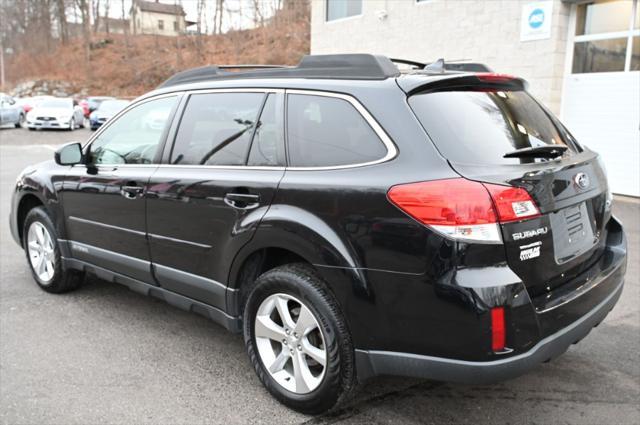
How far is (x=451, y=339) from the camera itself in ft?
7.95

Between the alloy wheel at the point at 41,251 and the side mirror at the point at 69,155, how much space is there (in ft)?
2.49

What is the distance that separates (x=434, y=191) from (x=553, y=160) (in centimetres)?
77

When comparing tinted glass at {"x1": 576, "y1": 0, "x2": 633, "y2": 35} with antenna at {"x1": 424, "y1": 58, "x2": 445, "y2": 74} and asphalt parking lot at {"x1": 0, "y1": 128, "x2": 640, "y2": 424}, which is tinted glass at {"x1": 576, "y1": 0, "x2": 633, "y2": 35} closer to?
asphalt parking lot at {"x1": 0, "y1": 128, "x2": 640, "y2": 424}

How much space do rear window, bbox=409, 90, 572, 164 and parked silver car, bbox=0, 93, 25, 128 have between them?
25999 millimetres

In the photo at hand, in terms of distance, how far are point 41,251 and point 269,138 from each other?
2.85 meters

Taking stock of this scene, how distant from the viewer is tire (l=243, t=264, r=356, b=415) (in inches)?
108

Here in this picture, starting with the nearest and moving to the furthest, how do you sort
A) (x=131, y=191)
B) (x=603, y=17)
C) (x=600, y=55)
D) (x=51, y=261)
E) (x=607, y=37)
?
(x=131, y=191) → (x=51, y=261) → (x=607, y=37) → (x=603, y=17) → (x=600, y=55)

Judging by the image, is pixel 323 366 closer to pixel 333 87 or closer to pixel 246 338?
pixel 246 338

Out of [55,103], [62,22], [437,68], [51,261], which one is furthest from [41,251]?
[62,22]

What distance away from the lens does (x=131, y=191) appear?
151 inches

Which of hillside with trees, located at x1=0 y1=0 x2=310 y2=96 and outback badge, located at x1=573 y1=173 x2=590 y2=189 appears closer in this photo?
outback badge, located at x1=573 y1=173 x2=590 y2=189

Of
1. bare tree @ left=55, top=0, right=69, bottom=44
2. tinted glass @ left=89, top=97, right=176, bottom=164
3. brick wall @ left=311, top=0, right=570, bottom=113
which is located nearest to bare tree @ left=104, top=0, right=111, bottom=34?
bare tree @ left=55, top=0, right=69, bottom=44

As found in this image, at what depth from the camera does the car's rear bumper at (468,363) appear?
7.88ft

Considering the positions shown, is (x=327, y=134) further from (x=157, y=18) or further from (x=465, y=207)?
(x=157, y=18)
